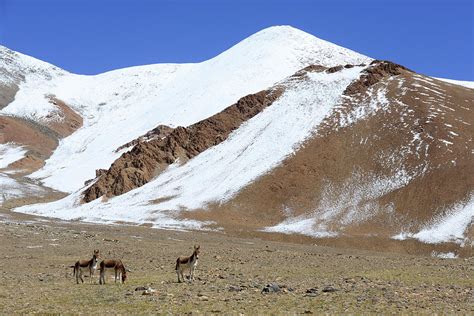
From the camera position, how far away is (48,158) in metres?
194

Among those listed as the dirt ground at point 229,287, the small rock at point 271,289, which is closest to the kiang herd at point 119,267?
the dirt ground at point 229,287

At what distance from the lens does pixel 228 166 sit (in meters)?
97.1

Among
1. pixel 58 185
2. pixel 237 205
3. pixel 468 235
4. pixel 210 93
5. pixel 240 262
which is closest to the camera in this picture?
pixel 240 262

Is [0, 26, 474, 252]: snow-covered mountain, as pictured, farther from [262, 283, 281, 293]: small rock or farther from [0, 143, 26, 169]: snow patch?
[0, 143, 26, 169]: snow patch

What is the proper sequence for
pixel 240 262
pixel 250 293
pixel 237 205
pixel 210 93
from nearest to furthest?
pixel 250 293 → pixel 240 262 → pixel 237 205 → pixel 210 93

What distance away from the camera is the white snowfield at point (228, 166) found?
285ft

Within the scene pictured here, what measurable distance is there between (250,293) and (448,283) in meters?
10.0

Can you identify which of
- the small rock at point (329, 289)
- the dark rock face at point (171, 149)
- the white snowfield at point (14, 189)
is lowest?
the small rock at point (329, 289)

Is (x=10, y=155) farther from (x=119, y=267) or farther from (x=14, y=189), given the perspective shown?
(x=119, y=267)

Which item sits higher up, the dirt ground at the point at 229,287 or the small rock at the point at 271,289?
the small rock at the point at 271,289

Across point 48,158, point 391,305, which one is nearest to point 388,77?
point 391,305

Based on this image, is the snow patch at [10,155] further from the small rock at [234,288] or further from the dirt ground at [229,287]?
the small rock at [234,288]

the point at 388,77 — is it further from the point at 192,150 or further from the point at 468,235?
the point at 468,235

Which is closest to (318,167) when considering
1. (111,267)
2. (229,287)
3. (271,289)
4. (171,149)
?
(171,149)
